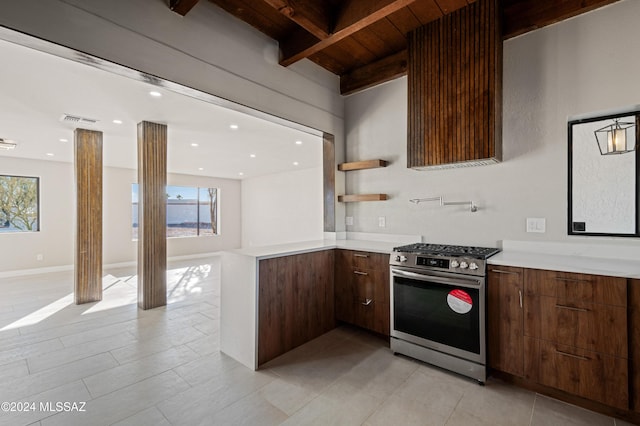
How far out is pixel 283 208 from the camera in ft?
28.5

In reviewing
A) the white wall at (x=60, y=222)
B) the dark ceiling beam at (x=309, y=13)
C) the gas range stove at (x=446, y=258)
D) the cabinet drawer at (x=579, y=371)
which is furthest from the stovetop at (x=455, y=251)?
the white wall at (x=60, y=222)

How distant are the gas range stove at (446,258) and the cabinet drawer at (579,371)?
23.4 inches

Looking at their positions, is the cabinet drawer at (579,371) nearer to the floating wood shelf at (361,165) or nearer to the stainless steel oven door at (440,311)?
the stainless steel oven door at (440,311)

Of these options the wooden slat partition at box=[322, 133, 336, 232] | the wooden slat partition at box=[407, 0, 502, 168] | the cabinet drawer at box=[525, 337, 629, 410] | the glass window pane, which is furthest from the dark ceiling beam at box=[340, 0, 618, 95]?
the glass window pane

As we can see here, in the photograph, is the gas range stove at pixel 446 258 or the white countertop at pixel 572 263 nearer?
the white countertop at pixel 572 263

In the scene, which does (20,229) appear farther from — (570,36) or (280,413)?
(570,36)

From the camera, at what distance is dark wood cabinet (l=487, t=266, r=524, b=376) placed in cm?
209

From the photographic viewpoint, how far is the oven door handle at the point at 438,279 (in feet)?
7.27

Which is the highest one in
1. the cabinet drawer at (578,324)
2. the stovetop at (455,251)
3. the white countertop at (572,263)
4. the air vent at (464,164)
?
the air vent at (464,164)

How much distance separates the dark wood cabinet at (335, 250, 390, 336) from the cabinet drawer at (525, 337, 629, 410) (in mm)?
1153

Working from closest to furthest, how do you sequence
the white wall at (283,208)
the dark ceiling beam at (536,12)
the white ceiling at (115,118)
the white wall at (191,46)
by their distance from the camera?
the white wall at (191,46)
the dark ceiling beam at (536,12)
the white ceiling at (115,118)
the white wall at (283,208)

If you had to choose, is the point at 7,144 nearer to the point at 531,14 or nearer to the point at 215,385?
the point at 215,385

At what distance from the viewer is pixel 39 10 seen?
1614 mm

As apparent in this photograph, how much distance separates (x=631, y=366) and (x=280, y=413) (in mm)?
2145
